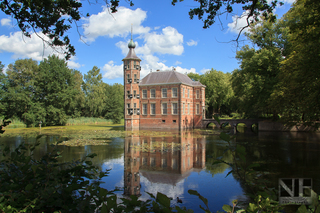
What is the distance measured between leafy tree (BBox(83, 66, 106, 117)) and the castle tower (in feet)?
57.8

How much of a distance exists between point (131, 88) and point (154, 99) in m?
3.68

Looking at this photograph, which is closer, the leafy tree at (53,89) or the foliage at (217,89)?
the leafy tree at (53,89)

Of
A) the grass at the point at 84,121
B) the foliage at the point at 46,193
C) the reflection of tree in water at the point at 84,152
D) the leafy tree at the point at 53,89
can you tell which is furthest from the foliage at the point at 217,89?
the foliage at the point at 46,193

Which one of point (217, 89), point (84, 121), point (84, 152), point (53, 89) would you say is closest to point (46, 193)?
point (84, 152)

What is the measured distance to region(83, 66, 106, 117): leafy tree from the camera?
4819cm

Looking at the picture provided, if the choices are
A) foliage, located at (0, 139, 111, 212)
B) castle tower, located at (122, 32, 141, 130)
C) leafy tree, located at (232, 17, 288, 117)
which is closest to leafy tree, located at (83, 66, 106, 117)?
castle tower, located at (122, 32, 141, 130)

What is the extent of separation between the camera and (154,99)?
1305 inches

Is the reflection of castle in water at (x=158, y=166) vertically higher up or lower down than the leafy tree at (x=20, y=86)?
lower down

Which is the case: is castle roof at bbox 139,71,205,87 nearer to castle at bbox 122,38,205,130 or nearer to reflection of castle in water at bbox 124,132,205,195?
castle at bbox 122,38,205,130

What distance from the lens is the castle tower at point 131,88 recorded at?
106 feet

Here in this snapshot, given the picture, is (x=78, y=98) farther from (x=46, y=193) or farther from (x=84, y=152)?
(x=46, y=193)

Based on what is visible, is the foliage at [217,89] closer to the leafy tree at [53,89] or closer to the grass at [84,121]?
the grass at [84,121]

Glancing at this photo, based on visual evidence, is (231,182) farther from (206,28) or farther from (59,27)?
(59,27)

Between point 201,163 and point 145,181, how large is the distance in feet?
12.1
